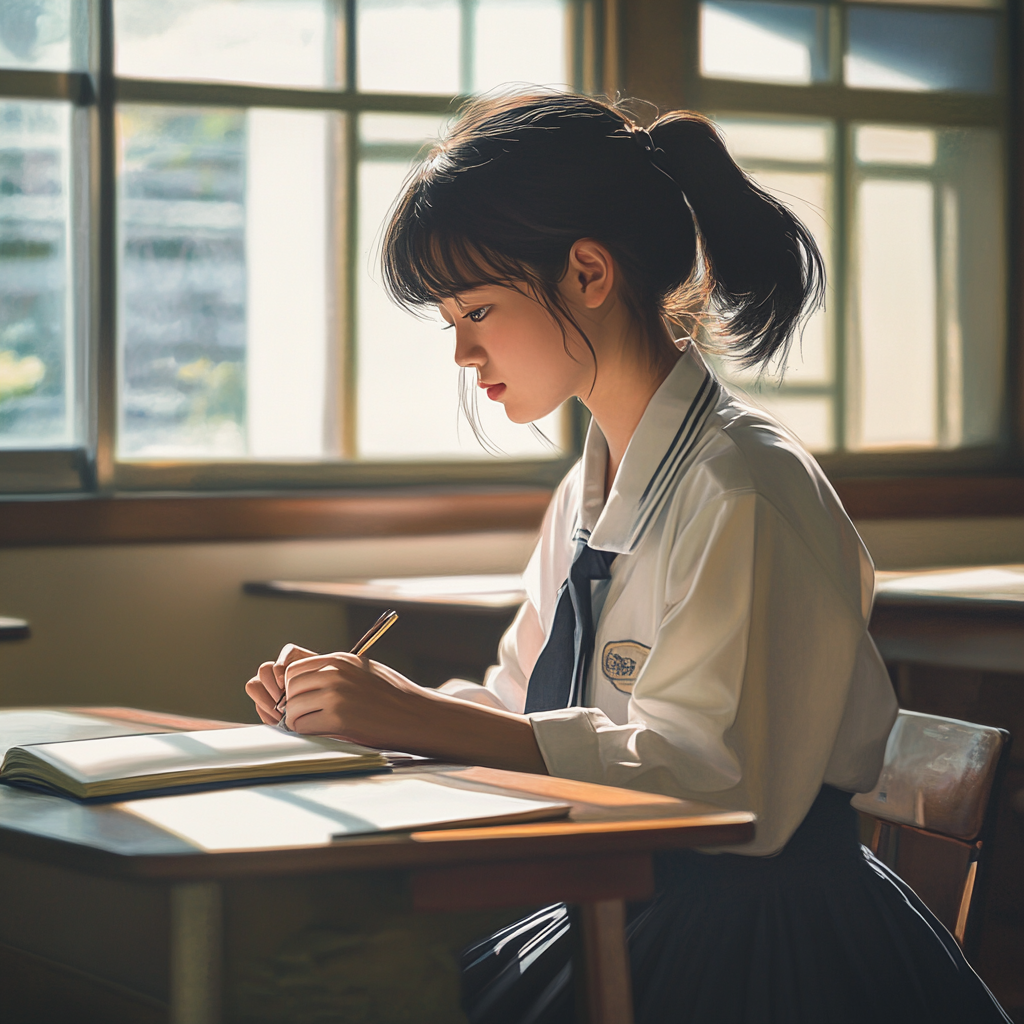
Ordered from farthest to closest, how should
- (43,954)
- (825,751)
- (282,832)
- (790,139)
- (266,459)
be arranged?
(790,139)
(266,459)
(43,954)
(825,751)
(282,832)

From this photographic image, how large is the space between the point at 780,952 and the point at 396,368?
2518mm

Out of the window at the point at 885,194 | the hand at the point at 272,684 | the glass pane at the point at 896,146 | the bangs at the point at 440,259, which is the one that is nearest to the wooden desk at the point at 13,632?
the hand at the point at 272,684

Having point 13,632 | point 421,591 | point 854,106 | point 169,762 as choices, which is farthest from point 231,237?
point 169,762

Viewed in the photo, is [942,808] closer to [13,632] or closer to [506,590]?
[506,590]

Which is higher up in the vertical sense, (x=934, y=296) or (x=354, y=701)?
(x=934, y=296)

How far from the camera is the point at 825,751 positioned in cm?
105

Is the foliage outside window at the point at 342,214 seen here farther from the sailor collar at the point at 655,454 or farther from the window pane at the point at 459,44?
the sailor collar at the point at 655,454

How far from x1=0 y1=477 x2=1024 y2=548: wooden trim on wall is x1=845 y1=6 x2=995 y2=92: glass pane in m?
1.20

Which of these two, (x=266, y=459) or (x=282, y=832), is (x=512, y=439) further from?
(x=282, y=832)

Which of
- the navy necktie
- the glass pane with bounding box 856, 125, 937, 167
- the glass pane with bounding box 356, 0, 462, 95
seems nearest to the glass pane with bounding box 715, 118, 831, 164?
the glass pane with bounding box 856, 125, 937, 167

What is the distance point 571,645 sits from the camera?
125 centimetres

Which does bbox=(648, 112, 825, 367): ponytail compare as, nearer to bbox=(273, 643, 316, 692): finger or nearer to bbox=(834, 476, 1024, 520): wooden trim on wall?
bbox=(273, 643, 316, 692): finger

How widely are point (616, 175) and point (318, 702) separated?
586 mm

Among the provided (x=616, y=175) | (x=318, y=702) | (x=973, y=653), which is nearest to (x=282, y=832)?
(x=318, y=702)
